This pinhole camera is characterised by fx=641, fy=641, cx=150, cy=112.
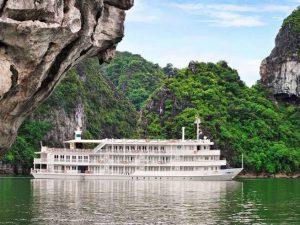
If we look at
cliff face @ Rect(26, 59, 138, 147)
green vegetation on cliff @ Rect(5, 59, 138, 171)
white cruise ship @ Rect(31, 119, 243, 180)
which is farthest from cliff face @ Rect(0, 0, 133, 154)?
cliff face @ Rect(26, 59, 138, 147)

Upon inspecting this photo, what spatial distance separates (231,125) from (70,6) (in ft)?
→ 307

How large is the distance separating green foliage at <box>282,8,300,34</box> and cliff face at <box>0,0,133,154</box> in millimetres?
119070

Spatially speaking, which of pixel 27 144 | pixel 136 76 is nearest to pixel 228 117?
pixel 27 144

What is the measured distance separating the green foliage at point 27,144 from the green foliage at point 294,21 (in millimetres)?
58094

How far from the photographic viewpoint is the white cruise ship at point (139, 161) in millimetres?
81125

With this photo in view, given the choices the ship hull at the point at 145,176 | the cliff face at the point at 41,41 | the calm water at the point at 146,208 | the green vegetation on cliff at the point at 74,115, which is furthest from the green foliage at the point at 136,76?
the cliff face at the point at 41,41

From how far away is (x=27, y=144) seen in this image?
104 m

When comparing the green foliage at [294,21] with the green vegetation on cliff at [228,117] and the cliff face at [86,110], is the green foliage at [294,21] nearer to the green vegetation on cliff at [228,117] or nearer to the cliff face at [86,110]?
the green vegetation on cliff at [228,117]

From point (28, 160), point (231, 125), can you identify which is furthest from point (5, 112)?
point (231, 125)

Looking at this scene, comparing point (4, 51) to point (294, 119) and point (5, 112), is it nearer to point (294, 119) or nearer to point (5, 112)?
point (5, 112)

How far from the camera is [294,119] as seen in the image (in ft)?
405

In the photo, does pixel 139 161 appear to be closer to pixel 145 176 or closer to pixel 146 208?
pixel 145 176

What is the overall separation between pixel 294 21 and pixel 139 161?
68636 mm

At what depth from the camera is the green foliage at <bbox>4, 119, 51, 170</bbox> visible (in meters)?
99.1
